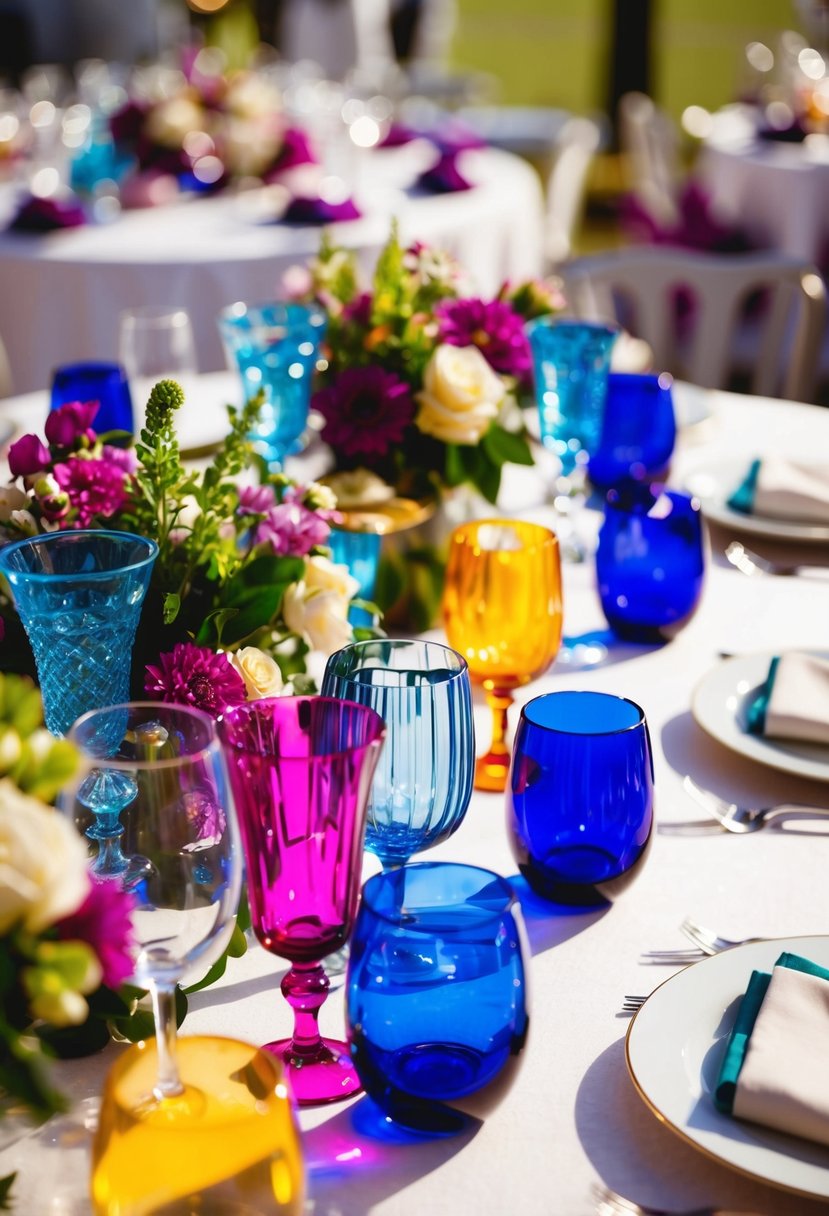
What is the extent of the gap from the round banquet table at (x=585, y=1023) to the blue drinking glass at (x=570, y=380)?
255 millimetres

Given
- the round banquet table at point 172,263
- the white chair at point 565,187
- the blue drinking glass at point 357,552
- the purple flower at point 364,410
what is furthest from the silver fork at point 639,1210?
the white chair at point 565,187

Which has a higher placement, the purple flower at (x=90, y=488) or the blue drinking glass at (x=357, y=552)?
the purple flower at (x=90, y=488)

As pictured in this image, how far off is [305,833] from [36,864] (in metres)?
0.22

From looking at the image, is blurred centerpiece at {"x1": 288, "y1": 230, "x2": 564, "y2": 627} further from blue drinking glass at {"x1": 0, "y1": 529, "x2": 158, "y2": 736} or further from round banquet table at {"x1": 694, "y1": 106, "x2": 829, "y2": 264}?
round banquet table at {"x1": 694, "y1": 106, "x2": 829, "y2": 264}

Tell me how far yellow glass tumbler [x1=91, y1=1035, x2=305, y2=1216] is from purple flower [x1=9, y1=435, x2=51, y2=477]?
21.1 inches

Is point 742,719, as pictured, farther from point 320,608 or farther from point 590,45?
point 590,45

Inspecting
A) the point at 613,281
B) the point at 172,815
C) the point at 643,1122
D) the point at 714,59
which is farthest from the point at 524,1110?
the point at 714,59

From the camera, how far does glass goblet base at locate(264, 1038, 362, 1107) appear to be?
0.79m

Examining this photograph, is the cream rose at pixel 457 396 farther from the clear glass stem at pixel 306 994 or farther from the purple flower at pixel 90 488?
the clear glass stem at pixel 306 994

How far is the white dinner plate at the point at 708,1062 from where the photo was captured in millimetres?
709

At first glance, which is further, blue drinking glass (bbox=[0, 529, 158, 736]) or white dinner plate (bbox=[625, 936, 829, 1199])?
blue drinking glass (bbox=[0, 529, 158, 736])

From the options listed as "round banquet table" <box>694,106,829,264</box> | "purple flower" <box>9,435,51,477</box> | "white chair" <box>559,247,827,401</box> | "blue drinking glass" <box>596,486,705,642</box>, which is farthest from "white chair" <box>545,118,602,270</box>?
"purple flower" <box>9,435,51,477</box>

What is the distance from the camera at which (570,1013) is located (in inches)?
34.3

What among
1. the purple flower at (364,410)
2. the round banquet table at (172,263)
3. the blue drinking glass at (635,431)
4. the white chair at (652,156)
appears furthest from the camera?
the white chair at (652,156)
